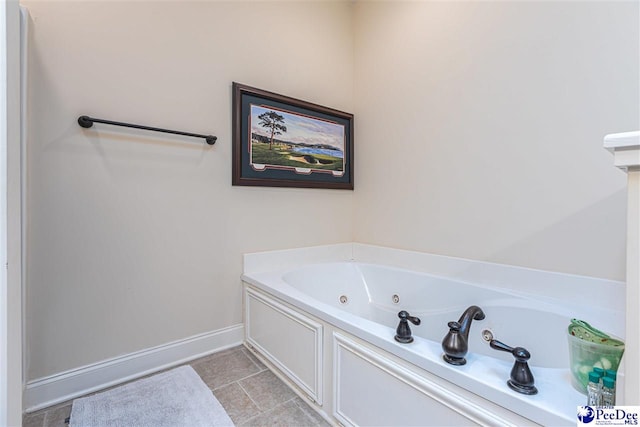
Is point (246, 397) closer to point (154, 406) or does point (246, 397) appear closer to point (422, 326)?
point (154, 406)

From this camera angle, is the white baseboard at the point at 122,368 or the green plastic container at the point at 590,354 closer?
the green plastic container at the point at 590,354

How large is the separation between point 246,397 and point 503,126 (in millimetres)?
2121

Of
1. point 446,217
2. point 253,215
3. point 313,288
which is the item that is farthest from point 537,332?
point 253,215

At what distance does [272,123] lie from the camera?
2.19m

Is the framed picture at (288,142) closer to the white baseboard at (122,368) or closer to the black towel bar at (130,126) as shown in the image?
the black towel bar at (130,126)

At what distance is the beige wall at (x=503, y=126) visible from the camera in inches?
55.1

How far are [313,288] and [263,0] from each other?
219 centimetres

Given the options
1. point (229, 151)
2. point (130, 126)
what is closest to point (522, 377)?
point (229, 151)

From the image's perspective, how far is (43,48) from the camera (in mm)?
1416

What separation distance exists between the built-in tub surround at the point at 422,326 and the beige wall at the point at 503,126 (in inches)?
5.6

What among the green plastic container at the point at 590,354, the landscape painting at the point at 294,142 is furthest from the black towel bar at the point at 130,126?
the green plastic container at the point at 590,354

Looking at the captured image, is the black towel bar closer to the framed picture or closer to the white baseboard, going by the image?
the framed picture

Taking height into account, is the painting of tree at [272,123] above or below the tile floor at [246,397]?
above

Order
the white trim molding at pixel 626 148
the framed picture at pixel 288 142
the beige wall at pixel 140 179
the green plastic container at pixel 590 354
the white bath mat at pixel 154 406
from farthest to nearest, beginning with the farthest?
1. the framed picture at pixel 288 142
2. the beige wall at pixel 140 179
3. the white bath mat at pixel 154 406
4. the green plastic container at pixel 590 354
5. the white trim molding at pixel 626 148
